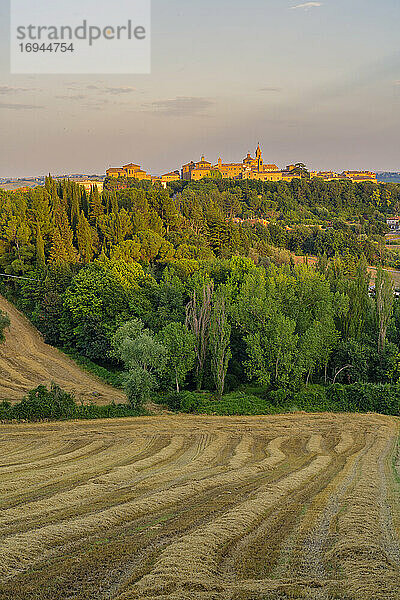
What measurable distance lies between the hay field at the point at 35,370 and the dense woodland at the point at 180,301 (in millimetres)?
1266

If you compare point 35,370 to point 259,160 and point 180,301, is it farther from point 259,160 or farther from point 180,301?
point 259,160

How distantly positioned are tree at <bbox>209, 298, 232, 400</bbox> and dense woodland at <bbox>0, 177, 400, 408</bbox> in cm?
8

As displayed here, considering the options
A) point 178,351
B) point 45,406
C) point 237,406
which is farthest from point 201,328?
point 45,406

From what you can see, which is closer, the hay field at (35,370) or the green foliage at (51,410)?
the green foliage at (51,410)

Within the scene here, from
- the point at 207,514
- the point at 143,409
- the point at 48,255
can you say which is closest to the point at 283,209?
the point at 48,255

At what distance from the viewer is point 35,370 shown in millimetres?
33031

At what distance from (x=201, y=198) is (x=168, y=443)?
2715 inches

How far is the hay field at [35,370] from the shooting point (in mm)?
29234

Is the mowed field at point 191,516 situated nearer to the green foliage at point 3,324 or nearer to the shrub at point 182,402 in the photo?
the shrub at point 182,402

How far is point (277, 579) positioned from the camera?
819cm

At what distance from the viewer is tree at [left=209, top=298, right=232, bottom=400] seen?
97.3 ft

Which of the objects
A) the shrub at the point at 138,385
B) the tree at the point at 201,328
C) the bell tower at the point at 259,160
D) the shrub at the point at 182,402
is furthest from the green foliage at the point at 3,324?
the bell tower at the point at 259,160

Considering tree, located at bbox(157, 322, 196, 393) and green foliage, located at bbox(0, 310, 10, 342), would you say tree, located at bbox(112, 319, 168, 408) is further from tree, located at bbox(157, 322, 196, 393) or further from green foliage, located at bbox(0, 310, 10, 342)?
green foliage, located at bbox(0, 310, 10, 342)

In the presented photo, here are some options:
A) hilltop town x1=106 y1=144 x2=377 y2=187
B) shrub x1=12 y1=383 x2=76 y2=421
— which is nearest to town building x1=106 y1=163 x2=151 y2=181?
hilltop town x1=106 y1=144 x2=377 y2=187
